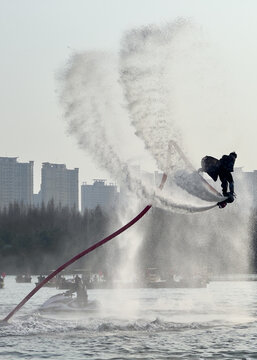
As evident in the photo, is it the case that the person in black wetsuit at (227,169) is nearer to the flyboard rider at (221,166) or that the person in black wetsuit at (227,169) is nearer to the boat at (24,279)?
the flyboard rider at (221,166)

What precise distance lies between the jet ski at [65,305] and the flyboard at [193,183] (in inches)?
1363

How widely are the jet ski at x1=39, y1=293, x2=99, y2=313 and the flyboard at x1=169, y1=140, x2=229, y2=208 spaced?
3462 cm

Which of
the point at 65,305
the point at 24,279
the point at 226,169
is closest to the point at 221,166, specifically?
the point at 226,169

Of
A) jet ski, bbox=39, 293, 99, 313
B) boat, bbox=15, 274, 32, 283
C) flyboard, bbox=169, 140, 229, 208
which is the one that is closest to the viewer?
flyboard, bbox=169, 140, 229, 208

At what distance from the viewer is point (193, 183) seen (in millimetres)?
53156

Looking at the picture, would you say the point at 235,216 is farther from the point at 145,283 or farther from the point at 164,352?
the point at 164,352

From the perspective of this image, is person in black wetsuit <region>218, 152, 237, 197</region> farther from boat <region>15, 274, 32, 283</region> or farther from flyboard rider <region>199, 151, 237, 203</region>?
boat <region>15, 274, 32, 283</region>

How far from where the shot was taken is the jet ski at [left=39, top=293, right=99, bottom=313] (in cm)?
8683

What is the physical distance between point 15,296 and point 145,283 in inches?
1204

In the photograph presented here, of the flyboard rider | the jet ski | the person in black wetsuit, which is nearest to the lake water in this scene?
the jet ski

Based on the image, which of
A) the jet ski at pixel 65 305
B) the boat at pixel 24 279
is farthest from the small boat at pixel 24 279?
the jet ski at pixel 65 305

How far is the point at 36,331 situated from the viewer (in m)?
67.3

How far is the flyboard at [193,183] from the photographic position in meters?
51.8

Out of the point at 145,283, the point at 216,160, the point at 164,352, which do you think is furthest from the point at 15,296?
the point at 216,160
